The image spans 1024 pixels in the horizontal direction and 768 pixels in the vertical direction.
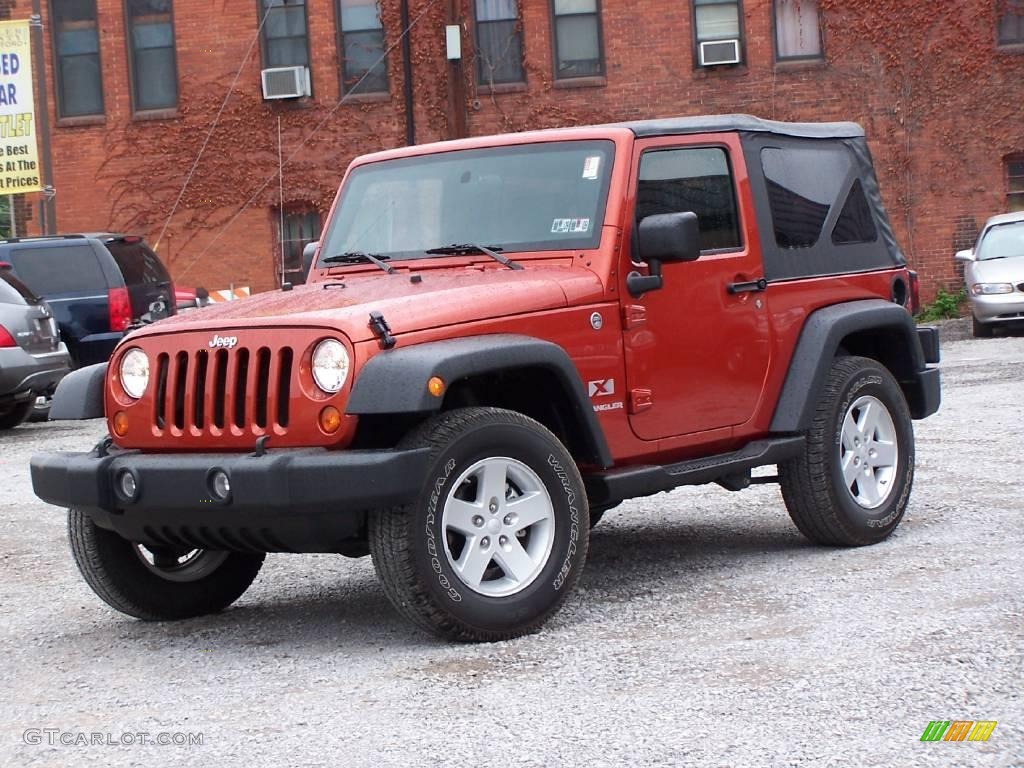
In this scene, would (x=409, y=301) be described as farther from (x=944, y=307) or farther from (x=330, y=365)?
(x=944, y=307)

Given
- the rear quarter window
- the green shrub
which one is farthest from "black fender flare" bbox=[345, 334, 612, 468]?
the green shrub

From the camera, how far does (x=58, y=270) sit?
1806cm

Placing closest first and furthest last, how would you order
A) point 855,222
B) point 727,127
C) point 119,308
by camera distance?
point 727,127 → point 855,222 → point 119,308

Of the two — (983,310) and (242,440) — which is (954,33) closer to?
(983,310)

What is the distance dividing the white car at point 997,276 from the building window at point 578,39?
27.3 ft

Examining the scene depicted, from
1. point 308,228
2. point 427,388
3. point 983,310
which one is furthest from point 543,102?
point 427,388

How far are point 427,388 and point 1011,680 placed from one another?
80.0 inches

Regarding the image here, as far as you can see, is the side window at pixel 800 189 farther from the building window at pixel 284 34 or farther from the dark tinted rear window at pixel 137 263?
the building window at pixel 284 34

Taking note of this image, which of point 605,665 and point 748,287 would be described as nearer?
point 605,665

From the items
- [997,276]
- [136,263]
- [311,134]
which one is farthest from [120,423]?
[311,134]

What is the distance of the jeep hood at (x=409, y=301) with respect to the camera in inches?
235

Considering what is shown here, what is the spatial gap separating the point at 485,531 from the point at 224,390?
1038 mm

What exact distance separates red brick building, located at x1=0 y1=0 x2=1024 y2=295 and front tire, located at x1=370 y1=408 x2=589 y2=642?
2330 centimetres

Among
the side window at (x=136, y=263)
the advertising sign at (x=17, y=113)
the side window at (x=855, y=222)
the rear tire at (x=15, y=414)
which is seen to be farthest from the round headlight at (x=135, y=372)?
the advertising sign at (x=17, y=113)
